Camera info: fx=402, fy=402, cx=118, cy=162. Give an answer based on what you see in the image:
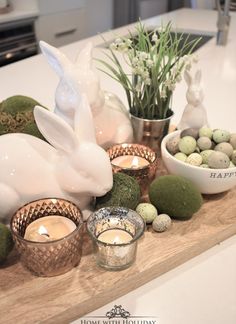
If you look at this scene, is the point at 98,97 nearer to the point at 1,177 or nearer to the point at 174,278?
the point at 1,177

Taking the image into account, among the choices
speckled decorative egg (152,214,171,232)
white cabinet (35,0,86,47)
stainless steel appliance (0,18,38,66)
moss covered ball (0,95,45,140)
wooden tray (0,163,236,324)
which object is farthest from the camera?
white cabinet (35,0,86,47)

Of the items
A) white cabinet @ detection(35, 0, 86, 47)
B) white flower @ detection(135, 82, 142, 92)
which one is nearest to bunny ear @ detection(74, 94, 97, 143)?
white flower @ detection(135, 82, 142, 92)

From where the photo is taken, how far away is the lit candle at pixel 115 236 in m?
0.61

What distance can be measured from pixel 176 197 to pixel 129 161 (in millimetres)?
148

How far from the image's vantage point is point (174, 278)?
0.63 metres

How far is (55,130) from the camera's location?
0.61 metres

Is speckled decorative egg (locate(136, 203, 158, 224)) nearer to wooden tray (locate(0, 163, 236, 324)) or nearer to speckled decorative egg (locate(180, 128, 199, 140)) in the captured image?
wooden tray (locate(0, 163, 236, 324))

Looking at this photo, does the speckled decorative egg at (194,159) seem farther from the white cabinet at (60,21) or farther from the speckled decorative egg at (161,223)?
the white cabinet at (60,21)

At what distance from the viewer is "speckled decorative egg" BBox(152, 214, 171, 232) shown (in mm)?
669

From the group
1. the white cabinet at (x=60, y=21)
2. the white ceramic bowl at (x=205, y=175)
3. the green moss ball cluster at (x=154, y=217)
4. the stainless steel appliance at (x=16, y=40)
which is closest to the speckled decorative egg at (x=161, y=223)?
the green moss ball cluster at (x=154, y=217)

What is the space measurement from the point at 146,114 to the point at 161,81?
0.09 meters

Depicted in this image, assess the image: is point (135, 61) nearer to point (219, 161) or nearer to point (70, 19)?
point (219, 161)

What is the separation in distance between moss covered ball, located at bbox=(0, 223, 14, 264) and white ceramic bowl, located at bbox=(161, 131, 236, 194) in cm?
32

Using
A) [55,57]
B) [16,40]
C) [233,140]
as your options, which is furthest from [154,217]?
[16,40]
